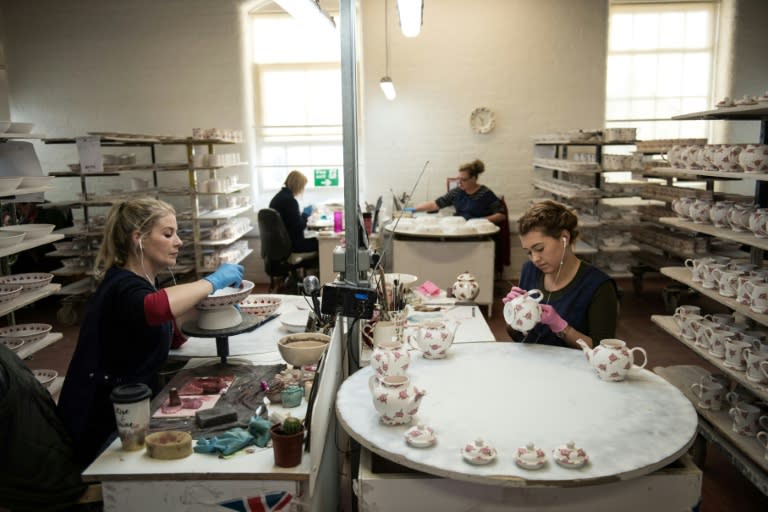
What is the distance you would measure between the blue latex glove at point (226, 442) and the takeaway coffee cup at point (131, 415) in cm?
18

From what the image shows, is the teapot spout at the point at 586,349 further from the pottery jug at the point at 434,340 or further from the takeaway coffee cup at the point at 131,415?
the takeaway coffee cup at the point at 131,415

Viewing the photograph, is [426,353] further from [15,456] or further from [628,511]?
[15,456]

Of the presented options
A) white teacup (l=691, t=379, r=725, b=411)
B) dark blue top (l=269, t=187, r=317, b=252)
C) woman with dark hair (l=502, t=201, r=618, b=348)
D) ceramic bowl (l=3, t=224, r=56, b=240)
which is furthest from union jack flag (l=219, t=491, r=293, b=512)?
dark blue top (l=269, t=187, r=317, b=252)

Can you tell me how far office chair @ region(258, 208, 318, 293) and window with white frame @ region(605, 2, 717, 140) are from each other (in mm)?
3910

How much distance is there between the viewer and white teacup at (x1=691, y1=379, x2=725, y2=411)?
124 inches

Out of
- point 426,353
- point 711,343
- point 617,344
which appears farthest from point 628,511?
point 711,343

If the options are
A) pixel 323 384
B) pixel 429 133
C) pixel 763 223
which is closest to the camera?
pixel 323 384

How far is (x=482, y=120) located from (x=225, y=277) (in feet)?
18.1

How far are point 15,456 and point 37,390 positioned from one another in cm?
23

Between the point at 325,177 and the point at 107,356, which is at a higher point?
the point at 325,177

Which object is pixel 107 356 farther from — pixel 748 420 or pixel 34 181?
pixel 748 420

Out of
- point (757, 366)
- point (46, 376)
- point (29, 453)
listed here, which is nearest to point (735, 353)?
point (757, 366)

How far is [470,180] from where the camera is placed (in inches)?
265

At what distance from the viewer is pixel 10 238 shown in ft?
A: 11.1
